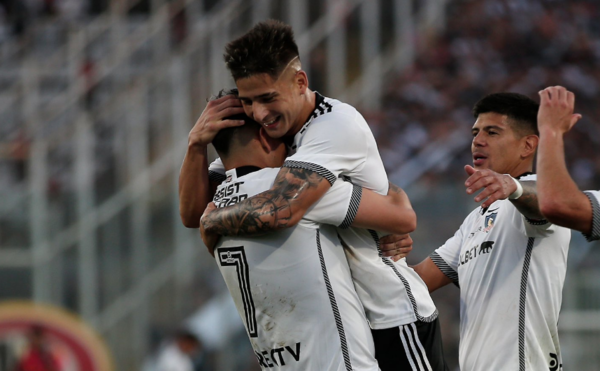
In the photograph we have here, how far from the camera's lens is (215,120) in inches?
154

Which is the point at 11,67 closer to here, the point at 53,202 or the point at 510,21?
the point at 53,202

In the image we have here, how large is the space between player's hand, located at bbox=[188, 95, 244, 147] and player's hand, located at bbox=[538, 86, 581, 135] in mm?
1255

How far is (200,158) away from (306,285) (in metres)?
0.78

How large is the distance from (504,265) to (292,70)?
4.99 ft

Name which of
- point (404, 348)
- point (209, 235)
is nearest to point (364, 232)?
point (404, 348)

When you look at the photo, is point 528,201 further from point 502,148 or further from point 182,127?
point 182,127

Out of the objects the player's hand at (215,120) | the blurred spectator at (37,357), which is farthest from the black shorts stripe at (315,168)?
the blurred spectator at (37,357)

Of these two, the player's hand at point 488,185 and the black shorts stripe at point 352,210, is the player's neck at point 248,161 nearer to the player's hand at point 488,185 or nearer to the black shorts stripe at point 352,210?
the black shorts stripe at point 352,210

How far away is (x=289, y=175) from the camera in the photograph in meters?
3.67

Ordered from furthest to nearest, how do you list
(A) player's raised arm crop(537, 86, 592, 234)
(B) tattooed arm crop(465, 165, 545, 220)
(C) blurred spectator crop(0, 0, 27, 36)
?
(C) blurred spectator crop(0, 0, 27, 36) → (B) tattooed arm crop(465, 165, 545, 220) → (A) player's raised arm crop(537, 86, 592, 234)

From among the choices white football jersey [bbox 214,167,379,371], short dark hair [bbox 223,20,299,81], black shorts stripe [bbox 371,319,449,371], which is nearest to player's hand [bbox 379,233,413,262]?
white football jersey [bbox 214,167,379,371]

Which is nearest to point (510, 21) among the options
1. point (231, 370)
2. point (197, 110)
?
point (197, 110)

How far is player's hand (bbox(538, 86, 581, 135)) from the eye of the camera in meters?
3.66

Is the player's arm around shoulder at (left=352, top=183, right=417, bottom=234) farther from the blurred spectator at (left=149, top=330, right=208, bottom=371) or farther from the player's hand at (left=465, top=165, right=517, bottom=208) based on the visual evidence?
the blurred spectator at (left=149, top=330, right=208, bottom=371)
